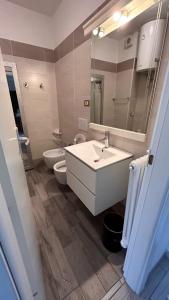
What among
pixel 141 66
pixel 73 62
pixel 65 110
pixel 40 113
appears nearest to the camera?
pixel 141 66

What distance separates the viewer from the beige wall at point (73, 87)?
5.47 ft

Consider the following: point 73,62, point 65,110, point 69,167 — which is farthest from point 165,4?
point 65,110

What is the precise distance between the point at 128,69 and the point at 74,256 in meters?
1.79

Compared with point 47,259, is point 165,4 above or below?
above

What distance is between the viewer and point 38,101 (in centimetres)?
245

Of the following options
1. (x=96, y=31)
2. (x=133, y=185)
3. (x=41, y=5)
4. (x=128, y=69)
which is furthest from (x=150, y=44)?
(x=41, y=5)

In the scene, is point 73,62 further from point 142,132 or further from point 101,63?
point 142,132

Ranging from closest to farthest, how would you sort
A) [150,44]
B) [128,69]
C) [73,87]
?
[150,44] → [128,69] → [73,87]

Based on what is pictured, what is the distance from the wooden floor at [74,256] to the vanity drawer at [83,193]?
1.20ft

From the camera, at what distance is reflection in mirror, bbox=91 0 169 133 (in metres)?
0.99

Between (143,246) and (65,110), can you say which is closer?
A: (143,246)

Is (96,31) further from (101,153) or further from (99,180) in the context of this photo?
(99,180)

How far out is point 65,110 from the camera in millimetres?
2363

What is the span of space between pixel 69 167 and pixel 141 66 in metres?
1.17
